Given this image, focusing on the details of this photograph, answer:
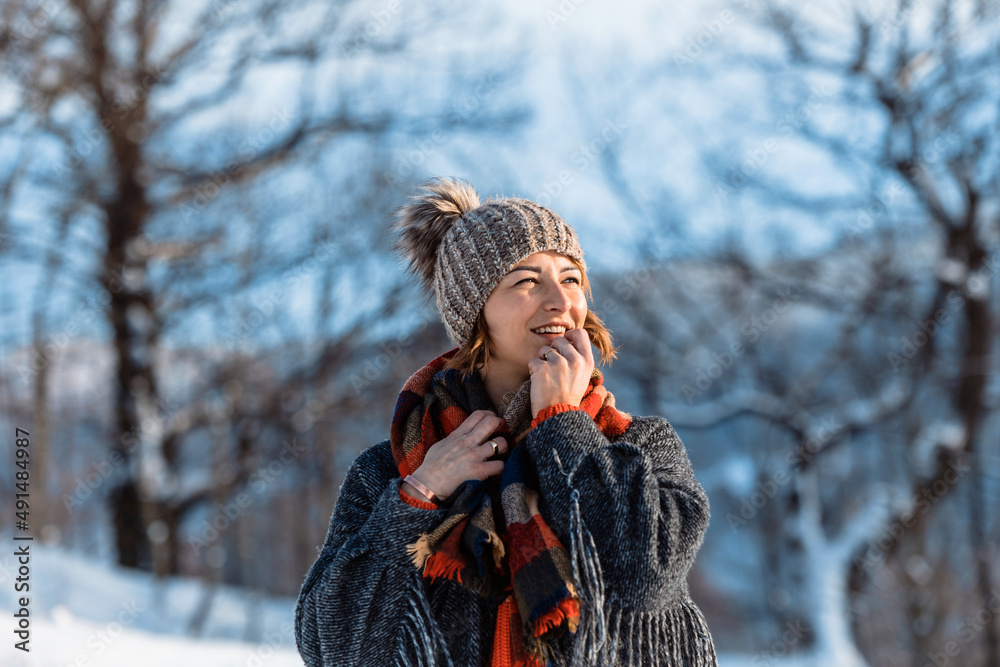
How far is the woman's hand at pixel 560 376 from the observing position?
1377mm

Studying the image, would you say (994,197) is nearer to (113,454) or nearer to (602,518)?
(602,518)

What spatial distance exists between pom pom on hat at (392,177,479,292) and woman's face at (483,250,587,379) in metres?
0.27

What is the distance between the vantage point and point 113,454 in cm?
864

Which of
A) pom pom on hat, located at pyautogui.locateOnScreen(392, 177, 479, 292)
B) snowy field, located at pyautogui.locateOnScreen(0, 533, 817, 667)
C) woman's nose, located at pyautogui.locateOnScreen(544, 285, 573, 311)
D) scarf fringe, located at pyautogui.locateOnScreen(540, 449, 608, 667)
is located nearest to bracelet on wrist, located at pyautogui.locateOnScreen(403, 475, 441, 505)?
scarf fringe, located at pyautogui.locateOnScreen(540, 449, 608, 667)

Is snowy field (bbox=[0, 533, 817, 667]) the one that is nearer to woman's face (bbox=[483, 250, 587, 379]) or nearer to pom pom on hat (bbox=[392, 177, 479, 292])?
pom pom on hat (bbox=[392, 177, 479, 292])

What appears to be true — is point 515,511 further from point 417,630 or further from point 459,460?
point 417,630

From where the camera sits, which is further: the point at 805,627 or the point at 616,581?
the point at 805,627

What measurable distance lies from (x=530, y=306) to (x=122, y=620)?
607cm

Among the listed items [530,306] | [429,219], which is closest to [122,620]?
[429,219]

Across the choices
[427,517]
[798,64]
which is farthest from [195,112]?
[427,517]

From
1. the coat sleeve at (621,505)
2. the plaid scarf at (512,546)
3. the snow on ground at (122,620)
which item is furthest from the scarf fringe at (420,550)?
the snow on ground at (122,620)

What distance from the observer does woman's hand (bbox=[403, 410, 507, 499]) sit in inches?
54.1

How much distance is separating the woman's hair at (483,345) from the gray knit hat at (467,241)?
0.06 ft

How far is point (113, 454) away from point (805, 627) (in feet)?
27.2
